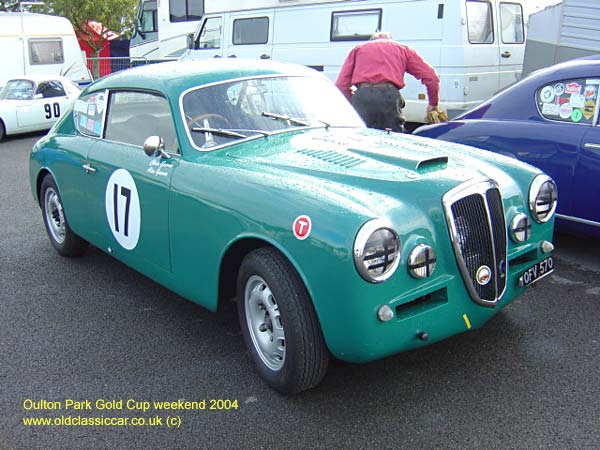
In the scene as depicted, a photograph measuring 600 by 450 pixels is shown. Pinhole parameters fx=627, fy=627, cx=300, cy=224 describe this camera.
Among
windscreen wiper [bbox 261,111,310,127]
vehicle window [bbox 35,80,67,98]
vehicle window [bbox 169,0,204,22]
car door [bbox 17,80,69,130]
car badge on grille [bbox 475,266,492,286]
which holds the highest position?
vehicle window [bbox 169,0,204,22]

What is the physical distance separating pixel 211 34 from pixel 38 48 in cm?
684

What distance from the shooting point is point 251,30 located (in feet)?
40.0

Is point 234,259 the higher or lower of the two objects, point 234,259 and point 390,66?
the lower

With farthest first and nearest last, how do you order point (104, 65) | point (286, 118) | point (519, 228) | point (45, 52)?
1. point (104, 65)
2. point (45, 52)
3. point (286, 118)
4. point (519, 228)

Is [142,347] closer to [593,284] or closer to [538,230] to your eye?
[538,230]

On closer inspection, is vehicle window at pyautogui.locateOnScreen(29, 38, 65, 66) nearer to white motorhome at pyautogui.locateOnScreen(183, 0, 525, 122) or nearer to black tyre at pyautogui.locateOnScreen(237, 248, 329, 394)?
white motorhome at pyautogui.locateOnScreen(183, 0, 525, 122)

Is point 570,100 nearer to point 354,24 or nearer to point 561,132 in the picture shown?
point 561,132

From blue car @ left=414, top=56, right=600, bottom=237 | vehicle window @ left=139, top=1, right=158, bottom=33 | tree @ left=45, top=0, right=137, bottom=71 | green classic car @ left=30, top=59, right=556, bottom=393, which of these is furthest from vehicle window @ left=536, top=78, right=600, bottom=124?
tree @ left=45, top=0, right=137, bottom=71

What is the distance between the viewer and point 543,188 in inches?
138

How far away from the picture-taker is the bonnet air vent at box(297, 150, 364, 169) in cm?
337

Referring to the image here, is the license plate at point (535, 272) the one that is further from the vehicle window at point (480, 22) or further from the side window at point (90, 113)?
the vehicle window at point (480, 22)

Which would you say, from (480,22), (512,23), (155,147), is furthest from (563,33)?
(155,147)

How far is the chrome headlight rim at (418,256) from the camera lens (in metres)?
2.76

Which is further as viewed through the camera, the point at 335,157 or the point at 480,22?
the point at 480,22
